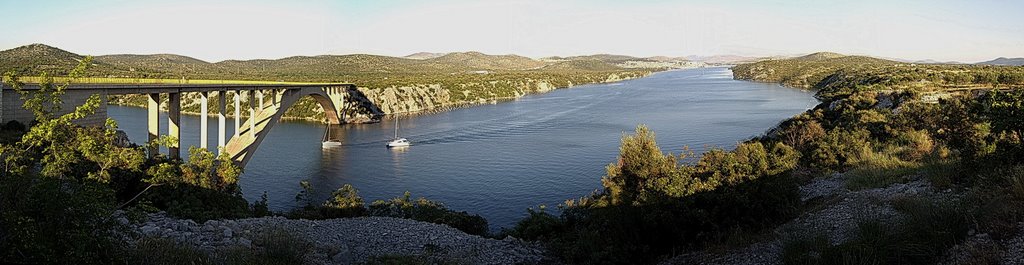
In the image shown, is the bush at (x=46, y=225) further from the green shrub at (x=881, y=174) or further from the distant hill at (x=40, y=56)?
the distant hill at (x=40, y=56)

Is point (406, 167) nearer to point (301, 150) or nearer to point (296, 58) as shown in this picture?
point (301, 150)

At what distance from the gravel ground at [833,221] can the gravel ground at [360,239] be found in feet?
13.8

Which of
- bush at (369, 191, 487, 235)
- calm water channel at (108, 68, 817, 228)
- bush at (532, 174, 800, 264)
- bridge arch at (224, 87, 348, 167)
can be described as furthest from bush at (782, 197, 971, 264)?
bridge arch at (224, 87, 348, 167)

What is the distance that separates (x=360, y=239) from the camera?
48.6 feet

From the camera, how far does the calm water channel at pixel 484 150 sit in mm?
30609

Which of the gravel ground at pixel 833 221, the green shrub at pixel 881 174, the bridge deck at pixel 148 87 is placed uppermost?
the bridge deck at pixel 148 87

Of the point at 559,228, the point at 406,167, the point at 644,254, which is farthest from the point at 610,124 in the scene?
the point at 644,254

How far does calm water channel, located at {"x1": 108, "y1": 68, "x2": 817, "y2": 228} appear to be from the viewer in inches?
1205

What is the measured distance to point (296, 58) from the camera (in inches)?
7407

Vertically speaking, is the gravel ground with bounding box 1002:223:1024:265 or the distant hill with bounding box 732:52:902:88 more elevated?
the distant hill with bounding box 732:52:902:88

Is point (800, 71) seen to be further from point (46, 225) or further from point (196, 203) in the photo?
point (46, 225)

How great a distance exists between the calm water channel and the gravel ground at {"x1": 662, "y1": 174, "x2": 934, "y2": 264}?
13.5 m

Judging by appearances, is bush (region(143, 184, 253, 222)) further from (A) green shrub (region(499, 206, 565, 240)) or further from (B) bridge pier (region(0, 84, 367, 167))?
(A) green shrub (region(499, 206, 565, 240))

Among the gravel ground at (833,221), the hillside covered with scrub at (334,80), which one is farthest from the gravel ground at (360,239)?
the hillside covered with scrub at (334,80)
